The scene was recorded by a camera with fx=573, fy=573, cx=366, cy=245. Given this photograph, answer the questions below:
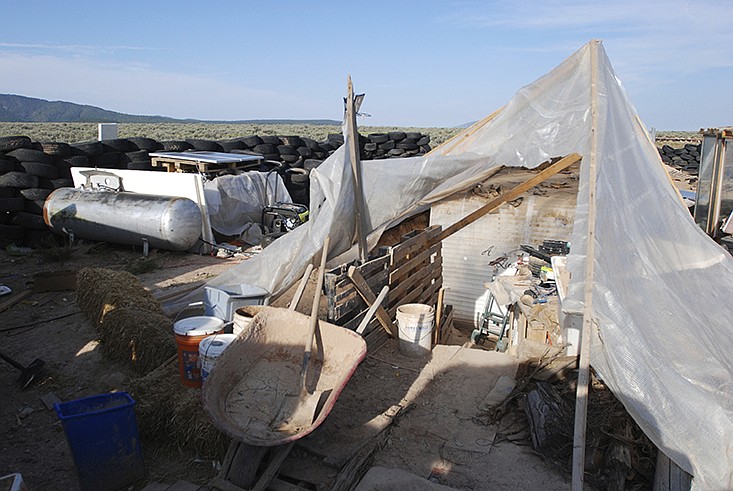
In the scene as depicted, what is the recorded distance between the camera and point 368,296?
19.4 feet

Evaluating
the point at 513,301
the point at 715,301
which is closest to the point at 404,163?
the point at 513,301

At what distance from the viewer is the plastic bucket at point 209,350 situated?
15.0 feet

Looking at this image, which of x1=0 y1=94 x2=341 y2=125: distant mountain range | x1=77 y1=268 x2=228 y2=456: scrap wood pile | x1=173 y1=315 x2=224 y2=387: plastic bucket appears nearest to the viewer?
x1=77 y1=268 x2=228 y2=456: scrap wood pile

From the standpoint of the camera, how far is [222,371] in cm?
406

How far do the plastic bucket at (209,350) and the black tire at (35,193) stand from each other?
8471 mm

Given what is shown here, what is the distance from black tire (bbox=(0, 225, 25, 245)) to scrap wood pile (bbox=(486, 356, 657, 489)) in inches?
400

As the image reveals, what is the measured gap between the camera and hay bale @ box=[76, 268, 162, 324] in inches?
264

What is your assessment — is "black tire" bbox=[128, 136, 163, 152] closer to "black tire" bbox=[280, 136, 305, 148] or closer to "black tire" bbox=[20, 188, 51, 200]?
"black tire" bbox=[20, 188, 51, 200]

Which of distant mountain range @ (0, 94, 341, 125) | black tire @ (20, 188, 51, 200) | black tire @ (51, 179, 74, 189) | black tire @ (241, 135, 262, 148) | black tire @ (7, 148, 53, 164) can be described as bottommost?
black tire @ (20, 188, 51, 200)

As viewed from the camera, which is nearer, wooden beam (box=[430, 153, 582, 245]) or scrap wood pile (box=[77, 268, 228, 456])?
scrap wood pile (box=[77, 268, 228, 456])

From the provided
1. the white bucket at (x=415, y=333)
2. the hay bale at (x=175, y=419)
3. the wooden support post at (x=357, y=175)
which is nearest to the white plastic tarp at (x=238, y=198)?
the wooden support post at (x=357, y=175)

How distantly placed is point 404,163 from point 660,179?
2.75 meters

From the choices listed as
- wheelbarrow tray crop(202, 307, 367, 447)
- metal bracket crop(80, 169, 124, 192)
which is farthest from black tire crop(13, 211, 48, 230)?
wheelbarrow tray crop(202, 307, 367, 447)

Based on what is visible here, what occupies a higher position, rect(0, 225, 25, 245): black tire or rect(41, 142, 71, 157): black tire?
rect(41, 142, 71, 157): black tire
